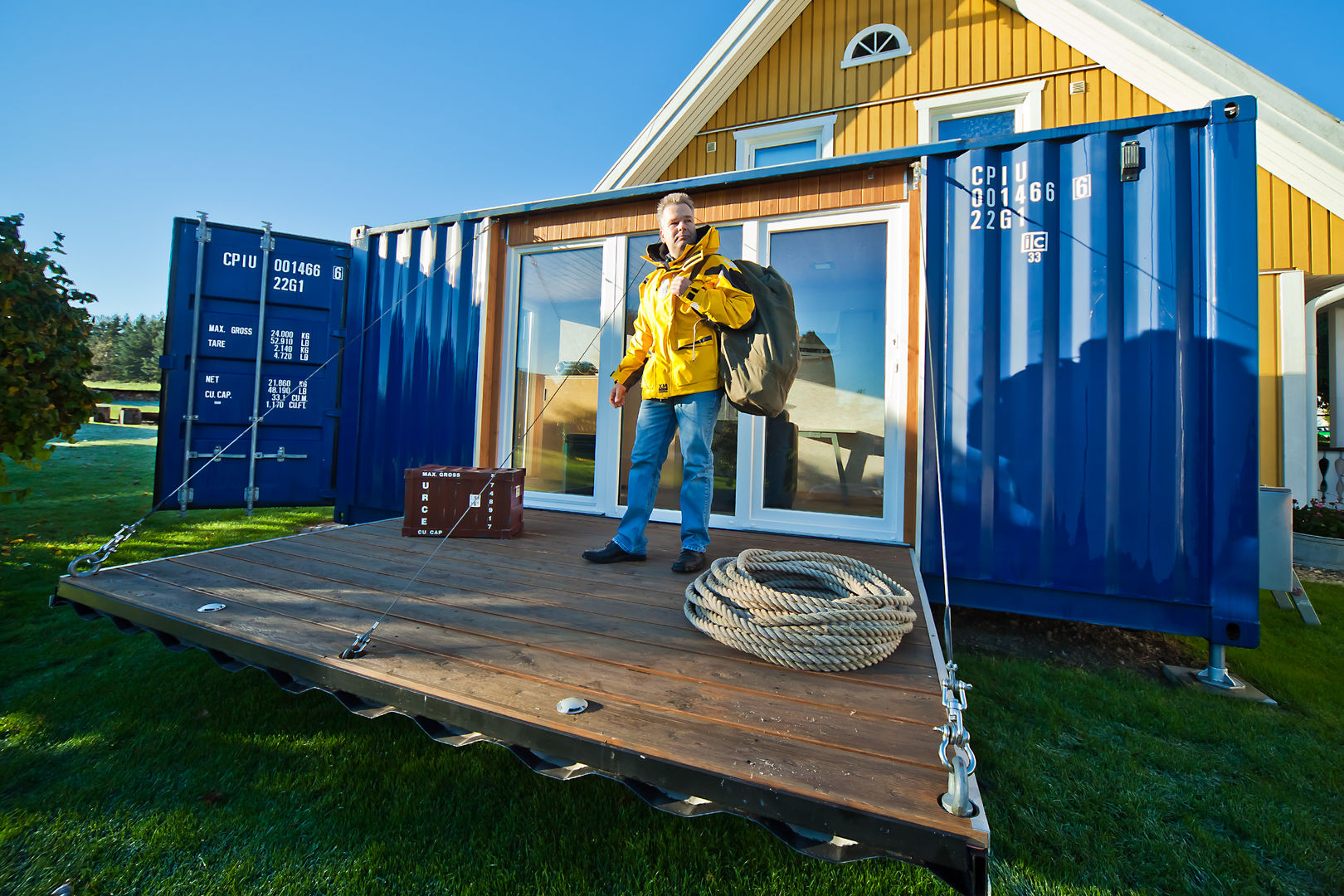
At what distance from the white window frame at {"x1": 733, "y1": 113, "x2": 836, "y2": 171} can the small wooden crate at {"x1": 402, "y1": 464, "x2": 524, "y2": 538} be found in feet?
14.9

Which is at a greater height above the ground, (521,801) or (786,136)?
(786,136)

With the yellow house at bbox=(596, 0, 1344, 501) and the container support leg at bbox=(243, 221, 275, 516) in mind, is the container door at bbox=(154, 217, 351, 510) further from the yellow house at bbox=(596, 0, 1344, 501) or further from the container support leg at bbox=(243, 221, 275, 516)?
the yellow house at bbox=(596, 0, 1344, 501)

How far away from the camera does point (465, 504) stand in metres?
3.12

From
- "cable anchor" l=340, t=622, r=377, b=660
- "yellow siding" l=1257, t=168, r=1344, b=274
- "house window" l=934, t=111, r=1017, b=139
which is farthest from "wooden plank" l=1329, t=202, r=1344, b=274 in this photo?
"cable anchor" l=340, t=622, r=377, b=660

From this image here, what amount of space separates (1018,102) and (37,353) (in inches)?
296

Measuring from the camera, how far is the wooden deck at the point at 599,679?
1.07m

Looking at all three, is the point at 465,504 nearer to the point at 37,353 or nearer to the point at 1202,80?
the point at 37,353

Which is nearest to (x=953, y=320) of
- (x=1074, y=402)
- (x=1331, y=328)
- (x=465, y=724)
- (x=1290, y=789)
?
(x=1074, y=402)

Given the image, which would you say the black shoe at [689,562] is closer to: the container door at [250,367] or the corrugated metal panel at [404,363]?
the corrugated metal panel at [404,363]

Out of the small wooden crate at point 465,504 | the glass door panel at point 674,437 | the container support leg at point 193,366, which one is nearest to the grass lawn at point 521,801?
the small wooden crate at point 465,504

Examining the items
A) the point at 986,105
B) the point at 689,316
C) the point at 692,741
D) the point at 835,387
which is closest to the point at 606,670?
the point at 692,741

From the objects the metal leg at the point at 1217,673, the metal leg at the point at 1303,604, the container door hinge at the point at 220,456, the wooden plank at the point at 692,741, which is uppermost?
the container door hinge at the point at 220,456

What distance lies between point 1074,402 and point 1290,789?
5.25 ft

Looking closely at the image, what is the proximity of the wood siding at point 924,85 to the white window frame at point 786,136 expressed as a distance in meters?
0.07
